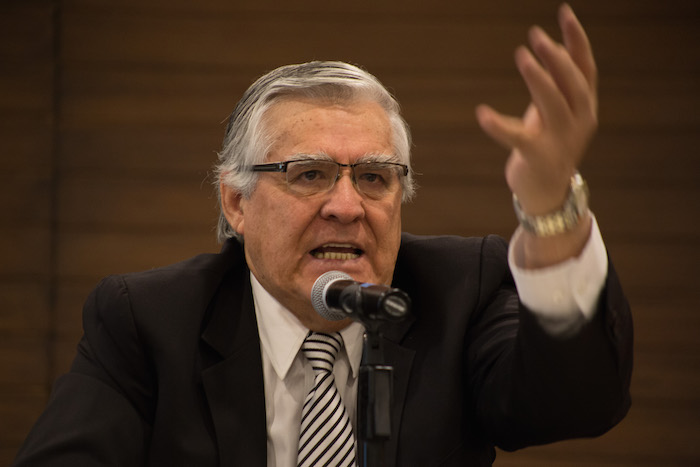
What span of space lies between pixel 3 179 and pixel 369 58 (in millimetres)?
1658

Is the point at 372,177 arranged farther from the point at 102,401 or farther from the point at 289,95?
the point at 102,401

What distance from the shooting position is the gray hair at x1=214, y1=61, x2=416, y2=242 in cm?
178

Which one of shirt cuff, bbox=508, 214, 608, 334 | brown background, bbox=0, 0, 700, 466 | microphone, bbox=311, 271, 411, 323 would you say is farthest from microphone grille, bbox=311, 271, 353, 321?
brown background, bbox=0, 0, 700, 466

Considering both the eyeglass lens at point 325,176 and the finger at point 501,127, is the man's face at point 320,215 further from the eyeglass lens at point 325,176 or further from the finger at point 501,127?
the finger at point 501,127

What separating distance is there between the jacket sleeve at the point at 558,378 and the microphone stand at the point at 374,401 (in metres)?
0.29

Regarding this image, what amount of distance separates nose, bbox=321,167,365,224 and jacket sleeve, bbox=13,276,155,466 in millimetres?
493

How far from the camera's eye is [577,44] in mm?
1065

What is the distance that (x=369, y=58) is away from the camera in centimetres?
342

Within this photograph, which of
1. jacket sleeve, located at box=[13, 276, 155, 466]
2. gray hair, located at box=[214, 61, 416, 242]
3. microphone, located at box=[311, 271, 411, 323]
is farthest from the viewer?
gray hair, located at box=[214, 61, 416, 242]

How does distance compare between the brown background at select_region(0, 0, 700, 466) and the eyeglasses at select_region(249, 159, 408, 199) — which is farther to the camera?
the brown background at select_region(0, 0, 700, 466)

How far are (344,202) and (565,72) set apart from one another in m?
0.70

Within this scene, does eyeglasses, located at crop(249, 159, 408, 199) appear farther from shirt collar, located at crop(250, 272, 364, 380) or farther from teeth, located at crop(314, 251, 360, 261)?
shirt collar, located at crop(250, 272, 364, 380)

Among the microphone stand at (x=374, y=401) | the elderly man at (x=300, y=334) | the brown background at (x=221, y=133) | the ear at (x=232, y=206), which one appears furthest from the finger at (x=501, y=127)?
the brown background at (x=221, y=133)

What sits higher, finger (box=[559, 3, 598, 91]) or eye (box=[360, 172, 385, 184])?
finger (box=[559, 3, 598, 91])
